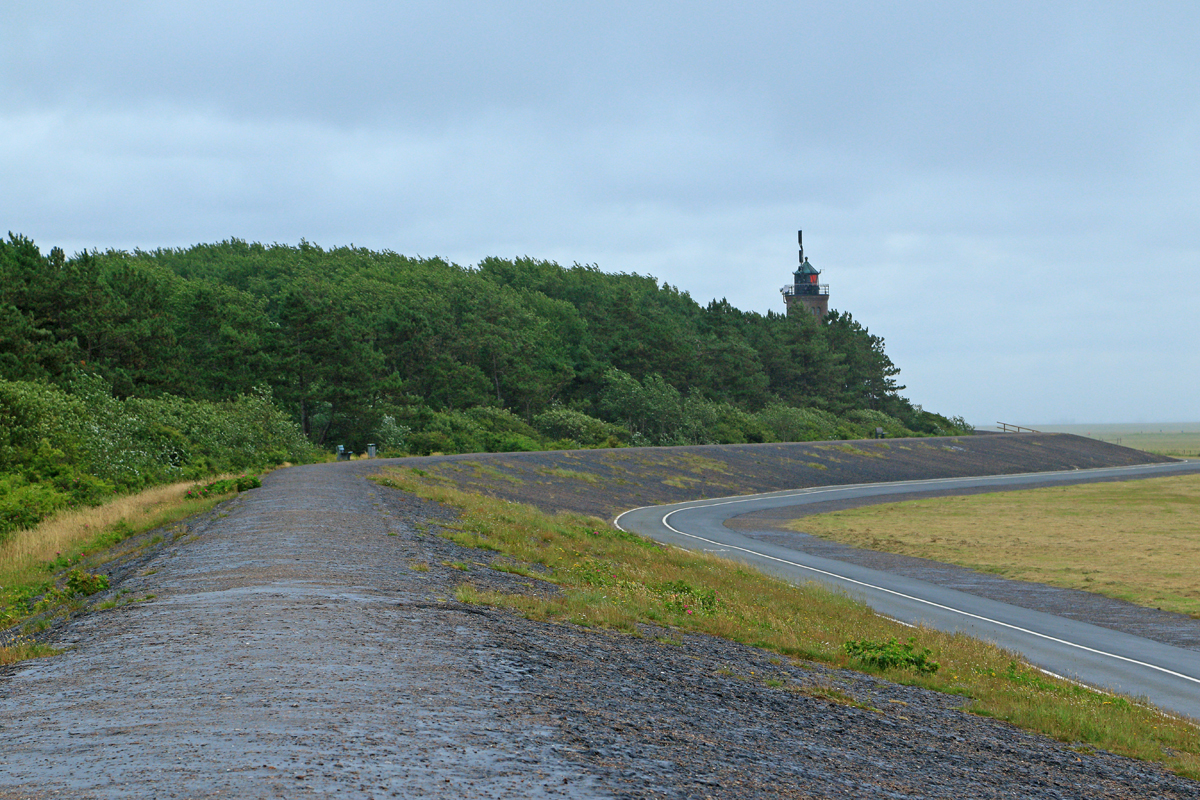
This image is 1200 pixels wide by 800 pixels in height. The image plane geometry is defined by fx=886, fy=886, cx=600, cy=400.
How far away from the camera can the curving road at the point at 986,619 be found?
17.0m

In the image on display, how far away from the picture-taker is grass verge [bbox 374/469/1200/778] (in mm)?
11133

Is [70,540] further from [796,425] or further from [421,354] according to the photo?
[796,425]

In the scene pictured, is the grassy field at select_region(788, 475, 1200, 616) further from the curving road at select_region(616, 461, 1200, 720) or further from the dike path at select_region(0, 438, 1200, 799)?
the dike path at select_region(0, 438, 1200, 799)

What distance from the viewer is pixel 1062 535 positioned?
40.2 metres

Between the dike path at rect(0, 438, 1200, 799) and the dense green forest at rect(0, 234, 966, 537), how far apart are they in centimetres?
2882

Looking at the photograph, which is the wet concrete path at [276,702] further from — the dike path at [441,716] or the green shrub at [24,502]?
the green shrub at [24,502]

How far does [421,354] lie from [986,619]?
A: 225ft

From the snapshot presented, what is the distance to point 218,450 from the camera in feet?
151

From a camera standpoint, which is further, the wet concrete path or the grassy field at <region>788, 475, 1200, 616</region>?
the grassy field at <region>788, 475, 1200, 616</region>

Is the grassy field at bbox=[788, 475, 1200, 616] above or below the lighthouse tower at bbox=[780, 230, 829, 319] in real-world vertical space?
below

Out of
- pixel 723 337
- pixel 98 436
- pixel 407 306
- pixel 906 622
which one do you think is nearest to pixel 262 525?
pixel 906 622

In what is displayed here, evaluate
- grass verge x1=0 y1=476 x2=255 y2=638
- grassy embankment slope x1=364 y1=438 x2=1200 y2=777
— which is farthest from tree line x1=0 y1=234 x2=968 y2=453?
grassy embankment slope x1=364 y1=438 x2=1200 y2=777

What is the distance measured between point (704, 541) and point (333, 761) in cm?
3132

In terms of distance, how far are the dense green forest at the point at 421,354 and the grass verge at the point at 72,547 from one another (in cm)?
786
